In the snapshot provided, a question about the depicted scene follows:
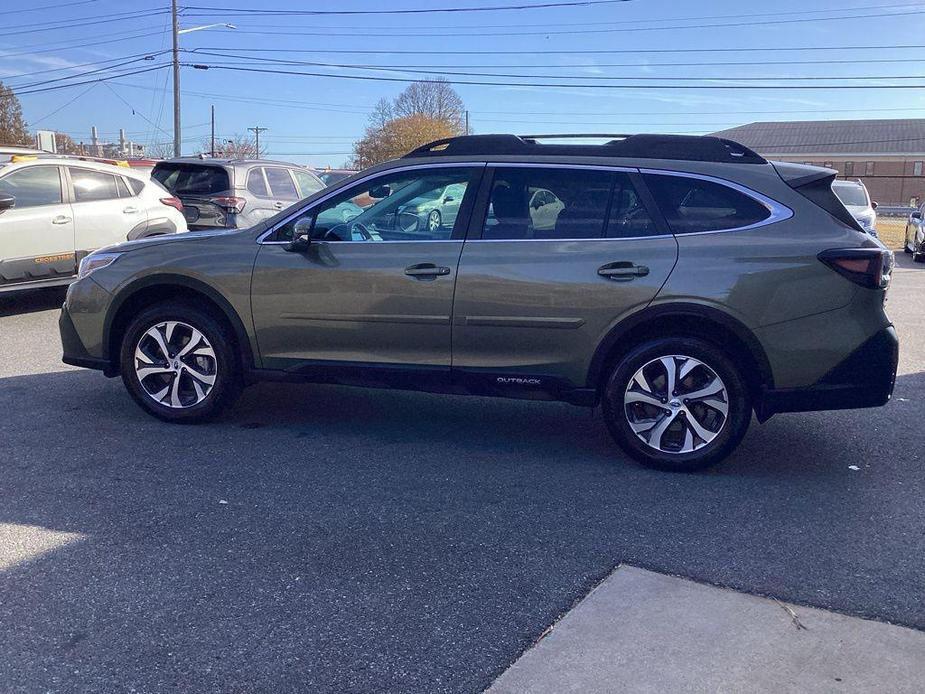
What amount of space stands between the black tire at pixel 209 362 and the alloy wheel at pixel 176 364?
0.02 m

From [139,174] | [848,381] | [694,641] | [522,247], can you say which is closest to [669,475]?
[848,381]

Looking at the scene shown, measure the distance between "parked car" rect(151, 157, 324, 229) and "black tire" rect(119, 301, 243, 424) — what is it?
741cm

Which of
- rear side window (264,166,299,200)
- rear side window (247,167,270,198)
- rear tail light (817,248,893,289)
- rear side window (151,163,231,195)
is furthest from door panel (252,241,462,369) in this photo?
rear side window (264,166,299,200)

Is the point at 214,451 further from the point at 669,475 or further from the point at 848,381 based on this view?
the point at 848,381

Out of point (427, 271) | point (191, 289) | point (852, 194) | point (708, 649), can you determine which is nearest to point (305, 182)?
point (191, 289)

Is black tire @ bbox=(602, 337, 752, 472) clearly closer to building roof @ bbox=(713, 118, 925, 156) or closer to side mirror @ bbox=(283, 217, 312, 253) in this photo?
side mirror @ bbox=(283, 217, 312, 253)

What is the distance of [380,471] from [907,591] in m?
2.63

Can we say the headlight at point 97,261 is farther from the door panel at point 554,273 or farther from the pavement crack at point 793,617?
the pavement crack at point 793,617

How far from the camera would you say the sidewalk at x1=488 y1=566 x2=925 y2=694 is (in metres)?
2.94

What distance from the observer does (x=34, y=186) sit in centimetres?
998

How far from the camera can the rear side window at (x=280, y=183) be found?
1428 cm

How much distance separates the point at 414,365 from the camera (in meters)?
5.39

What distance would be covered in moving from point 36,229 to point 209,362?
5158mm

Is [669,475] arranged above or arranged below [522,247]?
below
